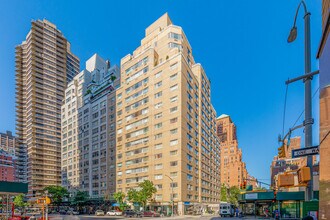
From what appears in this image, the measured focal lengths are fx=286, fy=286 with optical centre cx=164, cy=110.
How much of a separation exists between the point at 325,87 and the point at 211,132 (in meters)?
105

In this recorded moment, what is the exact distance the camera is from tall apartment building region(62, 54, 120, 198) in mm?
96125

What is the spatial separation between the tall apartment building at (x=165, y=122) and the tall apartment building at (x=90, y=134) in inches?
280

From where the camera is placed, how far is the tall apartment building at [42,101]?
5704 inches

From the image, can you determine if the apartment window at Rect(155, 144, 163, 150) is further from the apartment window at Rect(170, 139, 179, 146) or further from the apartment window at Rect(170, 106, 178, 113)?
the apartment window at Rect(170, 106, 178, 113)

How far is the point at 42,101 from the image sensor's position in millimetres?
151375

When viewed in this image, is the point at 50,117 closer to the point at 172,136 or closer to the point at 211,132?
the point at 211,132

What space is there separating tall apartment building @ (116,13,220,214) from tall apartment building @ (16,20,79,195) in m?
73.9

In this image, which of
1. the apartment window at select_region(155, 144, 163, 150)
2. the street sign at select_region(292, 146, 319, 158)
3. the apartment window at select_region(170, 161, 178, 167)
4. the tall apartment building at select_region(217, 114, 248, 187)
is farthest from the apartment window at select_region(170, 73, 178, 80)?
the tall apartment building at select_region(217, 114, 248, 187)

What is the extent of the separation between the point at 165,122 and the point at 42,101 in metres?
100

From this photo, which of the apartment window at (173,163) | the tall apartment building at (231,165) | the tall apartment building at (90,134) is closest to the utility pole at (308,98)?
the apartment window at (173,163)

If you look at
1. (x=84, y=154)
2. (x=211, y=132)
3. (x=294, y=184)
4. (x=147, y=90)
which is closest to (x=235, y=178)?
(x=211, y=132)

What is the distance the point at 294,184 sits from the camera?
11789 mm

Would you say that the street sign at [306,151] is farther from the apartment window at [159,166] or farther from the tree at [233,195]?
the tree at [233,195]

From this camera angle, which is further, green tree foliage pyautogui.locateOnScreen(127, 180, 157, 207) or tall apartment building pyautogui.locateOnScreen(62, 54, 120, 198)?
tall apartment building pyautogui.locateOnScreen(62, 54, 120, 198)
